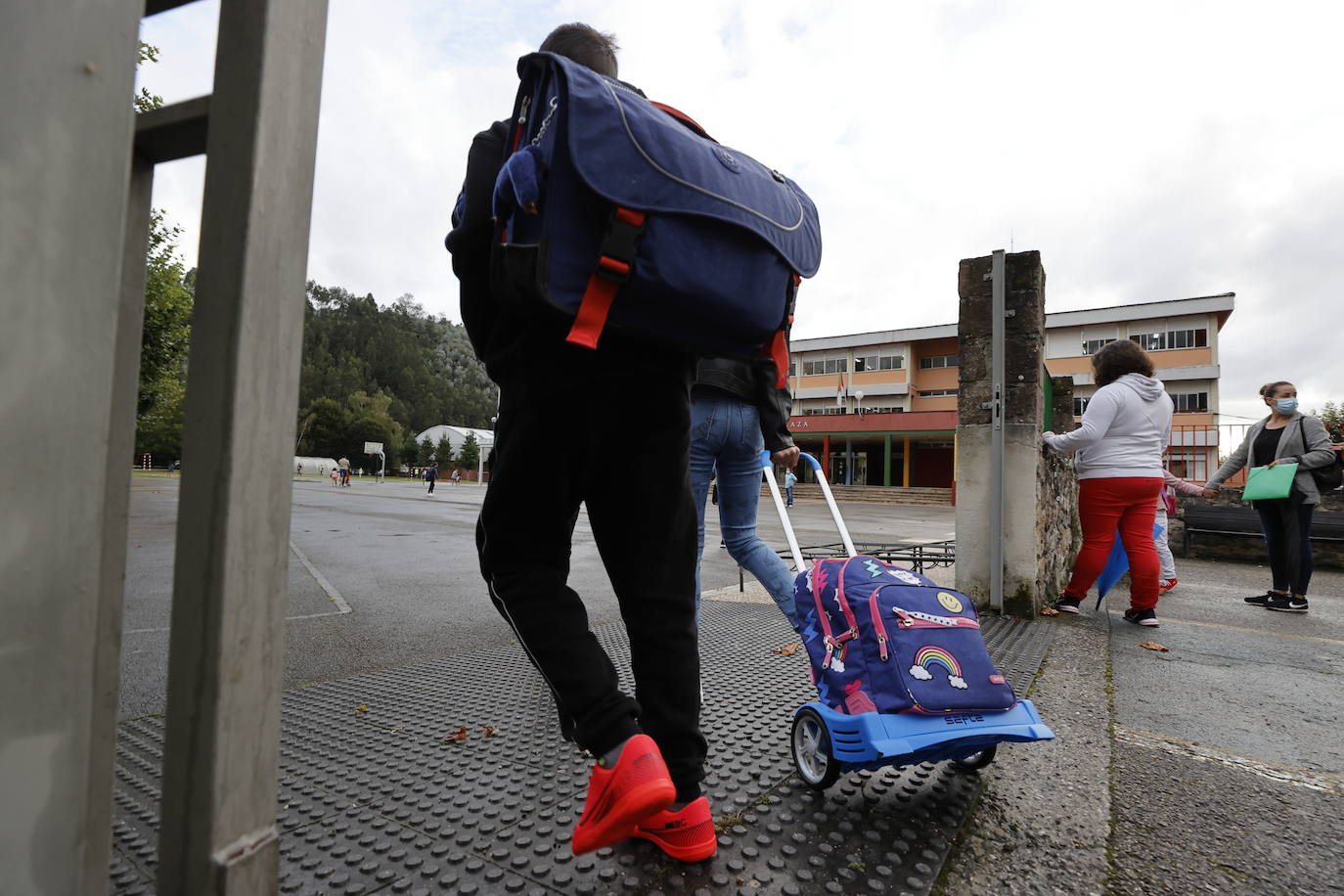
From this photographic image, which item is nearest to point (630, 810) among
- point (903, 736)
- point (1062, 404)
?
point (903, 736)

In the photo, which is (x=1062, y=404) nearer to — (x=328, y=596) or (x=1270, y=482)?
(x=1270, y=482)

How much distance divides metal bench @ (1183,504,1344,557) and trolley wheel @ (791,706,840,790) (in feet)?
28.8

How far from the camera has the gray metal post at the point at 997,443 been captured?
432 cm

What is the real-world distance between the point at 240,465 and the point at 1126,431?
4.71 metres

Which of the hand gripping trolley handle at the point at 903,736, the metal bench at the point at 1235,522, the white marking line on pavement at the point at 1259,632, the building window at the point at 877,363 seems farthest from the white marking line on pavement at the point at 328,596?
the building window at the point at 877,363

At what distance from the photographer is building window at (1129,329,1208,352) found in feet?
132

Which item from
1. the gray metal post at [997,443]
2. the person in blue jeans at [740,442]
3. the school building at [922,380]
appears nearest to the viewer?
the person in blue jeans at [740,442]

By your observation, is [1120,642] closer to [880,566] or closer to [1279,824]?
[1279,824]

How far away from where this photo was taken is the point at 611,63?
1.70 meters

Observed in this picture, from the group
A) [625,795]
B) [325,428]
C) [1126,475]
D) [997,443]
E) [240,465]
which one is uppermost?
[325,428]

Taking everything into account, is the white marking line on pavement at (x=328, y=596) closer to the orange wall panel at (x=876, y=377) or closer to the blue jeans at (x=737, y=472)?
the blue jeans at (x=737, y=472)

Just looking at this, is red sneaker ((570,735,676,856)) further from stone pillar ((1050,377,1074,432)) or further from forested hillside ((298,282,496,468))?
forested hillside ((298,282,496,468))

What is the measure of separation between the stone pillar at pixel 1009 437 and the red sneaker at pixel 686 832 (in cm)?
344

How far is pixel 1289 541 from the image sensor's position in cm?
517
